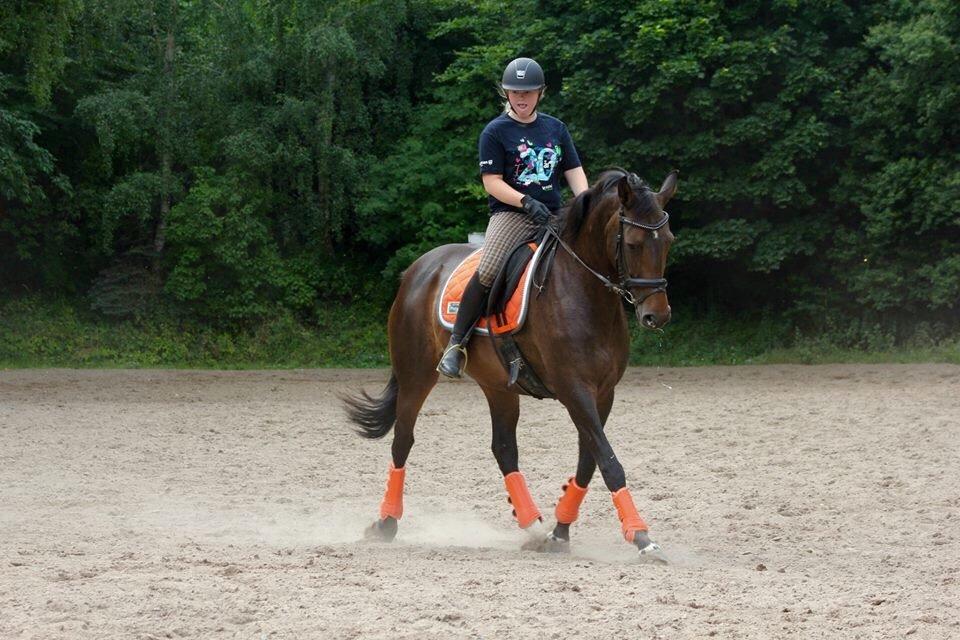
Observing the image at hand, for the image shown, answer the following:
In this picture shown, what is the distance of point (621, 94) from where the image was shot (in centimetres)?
2003

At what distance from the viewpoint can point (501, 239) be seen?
26.2ft

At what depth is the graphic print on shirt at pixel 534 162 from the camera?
25.6 ft

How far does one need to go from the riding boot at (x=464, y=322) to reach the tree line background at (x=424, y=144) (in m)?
11.8

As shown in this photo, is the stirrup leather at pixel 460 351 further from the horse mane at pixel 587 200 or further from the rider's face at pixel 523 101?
the rider's face at pixel 523 101

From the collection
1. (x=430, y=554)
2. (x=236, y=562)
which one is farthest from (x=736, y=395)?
(x=236, y=562)

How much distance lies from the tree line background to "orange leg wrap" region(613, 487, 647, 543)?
13491 millimetres

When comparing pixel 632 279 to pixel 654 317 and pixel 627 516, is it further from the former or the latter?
pixel 627 516

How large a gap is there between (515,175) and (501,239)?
0.46 metres

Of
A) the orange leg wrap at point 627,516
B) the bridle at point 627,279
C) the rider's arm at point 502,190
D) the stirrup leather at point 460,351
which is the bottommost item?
the orange leg wrap at point 627,516

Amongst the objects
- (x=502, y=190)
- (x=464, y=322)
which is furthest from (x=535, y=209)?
(x=464, y=322)

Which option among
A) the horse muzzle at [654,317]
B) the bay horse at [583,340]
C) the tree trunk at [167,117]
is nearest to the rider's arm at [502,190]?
the bay horse at [583,340]

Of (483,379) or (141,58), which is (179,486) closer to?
(483,379)

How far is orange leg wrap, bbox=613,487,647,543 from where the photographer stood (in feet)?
23.1

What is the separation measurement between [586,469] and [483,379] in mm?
1145
